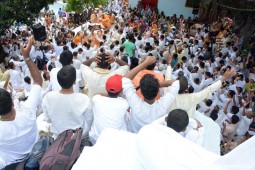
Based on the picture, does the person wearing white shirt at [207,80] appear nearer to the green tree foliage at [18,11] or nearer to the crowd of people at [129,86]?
the crowd of people at [129,86]

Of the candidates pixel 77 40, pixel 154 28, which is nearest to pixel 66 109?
pixel 77 40

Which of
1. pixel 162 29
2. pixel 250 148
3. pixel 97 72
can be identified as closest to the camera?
pixel 250 148

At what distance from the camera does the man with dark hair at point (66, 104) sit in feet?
8.79

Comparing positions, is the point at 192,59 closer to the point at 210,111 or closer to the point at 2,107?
the point at 210,111

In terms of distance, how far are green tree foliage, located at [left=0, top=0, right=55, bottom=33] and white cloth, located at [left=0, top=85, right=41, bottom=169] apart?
6.16m

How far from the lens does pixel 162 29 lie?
1159cm

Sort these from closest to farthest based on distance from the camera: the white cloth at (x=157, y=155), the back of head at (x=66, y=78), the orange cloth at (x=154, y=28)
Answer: the white cloth at (x=157, y=155) < the back of head at (x=66, y=78) < the orange cloth at (x=154, y=28)

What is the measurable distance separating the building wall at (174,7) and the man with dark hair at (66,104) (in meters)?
12.3

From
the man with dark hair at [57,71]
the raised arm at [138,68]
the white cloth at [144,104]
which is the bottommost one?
the man with dark hair at [57,71]

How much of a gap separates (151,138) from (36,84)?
1.37 meters

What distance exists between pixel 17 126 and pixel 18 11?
22.6 feet

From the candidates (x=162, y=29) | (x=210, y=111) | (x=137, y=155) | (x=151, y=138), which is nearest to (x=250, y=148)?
(x=151, y=138)

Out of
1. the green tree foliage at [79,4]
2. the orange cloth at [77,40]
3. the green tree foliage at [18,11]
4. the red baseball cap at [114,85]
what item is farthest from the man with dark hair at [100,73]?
the green tree foliage at [79,4]

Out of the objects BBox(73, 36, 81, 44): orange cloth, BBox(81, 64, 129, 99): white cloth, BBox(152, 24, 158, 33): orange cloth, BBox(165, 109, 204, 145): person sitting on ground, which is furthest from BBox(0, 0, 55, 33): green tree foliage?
BBox(165, 109, 204, 145): person sitting on ground
